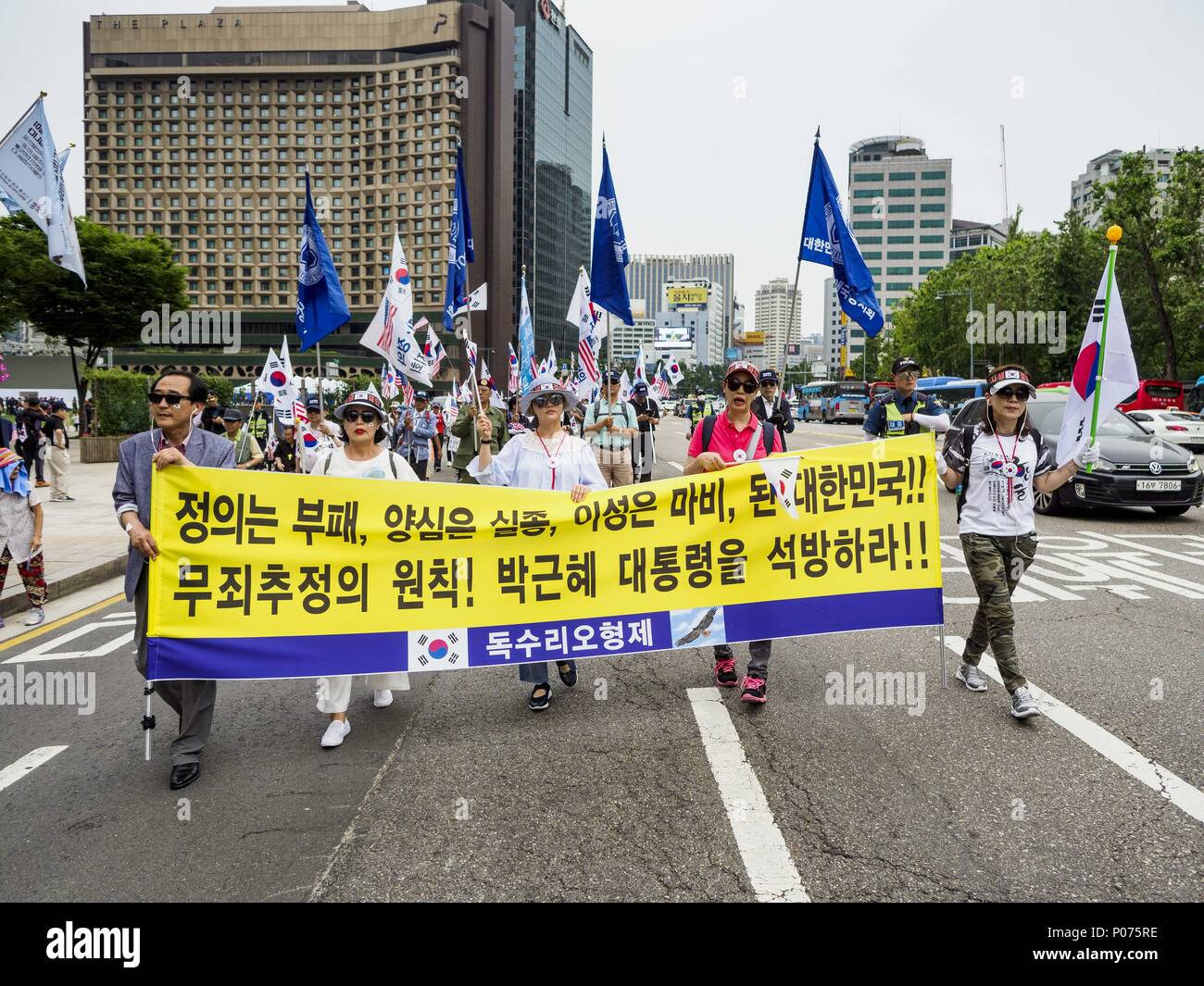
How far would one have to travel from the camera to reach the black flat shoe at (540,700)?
16.6ft

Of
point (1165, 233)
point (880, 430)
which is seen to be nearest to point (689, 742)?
point (880, 430)

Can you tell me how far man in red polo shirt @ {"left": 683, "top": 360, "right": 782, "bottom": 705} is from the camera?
5.09 metres

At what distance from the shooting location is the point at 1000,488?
504cm

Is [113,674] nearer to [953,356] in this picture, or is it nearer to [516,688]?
[516,688]

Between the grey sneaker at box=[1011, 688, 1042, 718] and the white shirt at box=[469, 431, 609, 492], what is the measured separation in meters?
2.61

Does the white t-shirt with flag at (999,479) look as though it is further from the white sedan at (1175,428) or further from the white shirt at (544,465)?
the white sedan at (1175,428)

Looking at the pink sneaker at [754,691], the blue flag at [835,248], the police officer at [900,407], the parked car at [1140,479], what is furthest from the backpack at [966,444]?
the parked car at [1140,479]

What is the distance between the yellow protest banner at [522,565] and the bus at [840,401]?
1975 inches

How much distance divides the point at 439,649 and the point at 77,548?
817 cm

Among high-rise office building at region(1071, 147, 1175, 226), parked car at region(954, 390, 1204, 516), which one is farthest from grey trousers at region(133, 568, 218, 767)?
high-rise office building at region(1071, 147, 1175, 226)

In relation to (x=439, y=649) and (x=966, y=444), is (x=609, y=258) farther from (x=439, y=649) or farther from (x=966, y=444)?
(x=439, y=649)

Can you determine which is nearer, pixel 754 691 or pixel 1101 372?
pixel 1101 372

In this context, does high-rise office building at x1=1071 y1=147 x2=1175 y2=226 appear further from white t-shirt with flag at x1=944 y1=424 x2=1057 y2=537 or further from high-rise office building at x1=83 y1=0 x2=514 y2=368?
white t-shirt with flag at x1=944 y1=424 x2=1057 y2=537

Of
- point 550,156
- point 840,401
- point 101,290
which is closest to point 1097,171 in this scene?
point 550,156
